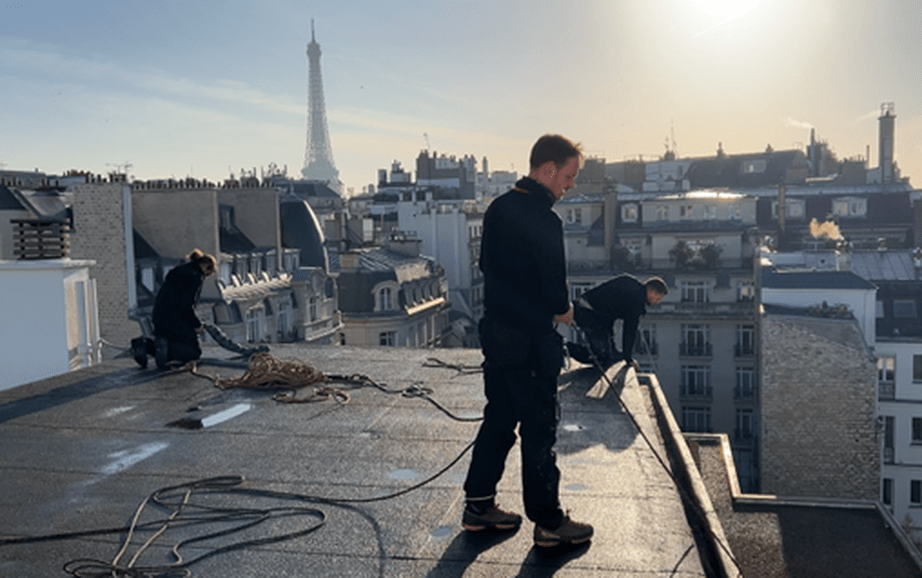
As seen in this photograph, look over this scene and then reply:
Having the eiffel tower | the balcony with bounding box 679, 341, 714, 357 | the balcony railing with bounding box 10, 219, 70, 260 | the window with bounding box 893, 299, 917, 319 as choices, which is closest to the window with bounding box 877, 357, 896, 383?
the window with bounding box 893, 299, 917, 319

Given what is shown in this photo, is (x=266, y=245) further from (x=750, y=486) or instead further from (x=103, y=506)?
(x=103, y=506)

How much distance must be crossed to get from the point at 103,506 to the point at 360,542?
1.90 metres

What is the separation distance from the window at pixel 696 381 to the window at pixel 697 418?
2.65 feet

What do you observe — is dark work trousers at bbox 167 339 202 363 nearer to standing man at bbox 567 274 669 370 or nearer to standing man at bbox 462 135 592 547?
standing man at bbox 567 274 669 370

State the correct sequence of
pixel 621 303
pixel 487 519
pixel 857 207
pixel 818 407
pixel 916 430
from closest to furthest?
pixel 487 519
pixel 621 303
pixel 818 407
pixel 916 430
pixel 857 207

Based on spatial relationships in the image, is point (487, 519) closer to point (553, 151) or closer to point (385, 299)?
point (553, 151)

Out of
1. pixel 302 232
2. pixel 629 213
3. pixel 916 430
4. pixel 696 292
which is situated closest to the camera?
pixel 916 430

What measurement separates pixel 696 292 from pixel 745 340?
11.0 ft

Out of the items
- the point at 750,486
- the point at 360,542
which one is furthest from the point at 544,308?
the point at 750,486

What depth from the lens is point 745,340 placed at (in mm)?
41188

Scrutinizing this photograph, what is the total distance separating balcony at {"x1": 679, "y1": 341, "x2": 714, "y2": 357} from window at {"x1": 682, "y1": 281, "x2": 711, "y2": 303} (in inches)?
95.8

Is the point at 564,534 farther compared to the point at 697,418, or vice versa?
the point at 697,418

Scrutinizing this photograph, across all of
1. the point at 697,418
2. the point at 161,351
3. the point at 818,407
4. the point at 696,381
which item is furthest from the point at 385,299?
the point at 161,351

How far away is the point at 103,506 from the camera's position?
5.99 meters
